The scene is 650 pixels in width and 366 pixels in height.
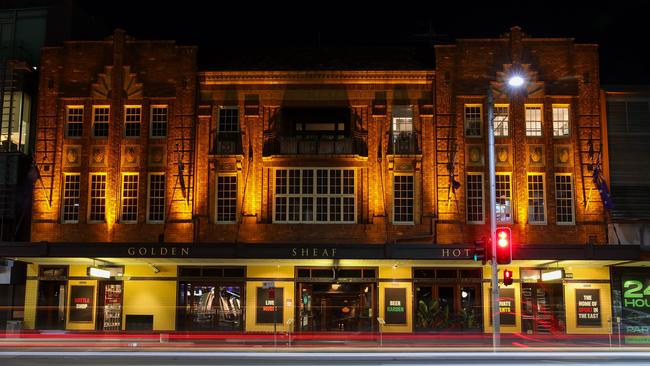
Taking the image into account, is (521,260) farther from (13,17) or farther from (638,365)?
(13,17)

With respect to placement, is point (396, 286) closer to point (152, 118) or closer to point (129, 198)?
point (129, 198)

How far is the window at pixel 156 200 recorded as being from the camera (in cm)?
3669

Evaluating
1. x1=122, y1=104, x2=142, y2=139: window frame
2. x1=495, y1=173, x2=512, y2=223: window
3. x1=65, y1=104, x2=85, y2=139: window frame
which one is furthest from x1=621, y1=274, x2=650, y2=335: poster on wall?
x1=65, y1=104, x2=85, y2=139: window frame

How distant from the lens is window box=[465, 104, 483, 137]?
121ft

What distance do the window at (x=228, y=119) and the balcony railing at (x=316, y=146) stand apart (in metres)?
1.91

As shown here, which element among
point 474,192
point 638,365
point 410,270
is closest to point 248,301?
point 410,270

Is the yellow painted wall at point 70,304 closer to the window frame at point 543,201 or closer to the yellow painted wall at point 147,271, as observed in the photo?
the yellow painted wall at point 147,271

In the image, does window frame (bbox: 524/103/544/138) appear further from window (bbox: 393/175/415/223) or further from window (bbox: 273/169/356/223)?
window (bbox: 273/169/356/223)

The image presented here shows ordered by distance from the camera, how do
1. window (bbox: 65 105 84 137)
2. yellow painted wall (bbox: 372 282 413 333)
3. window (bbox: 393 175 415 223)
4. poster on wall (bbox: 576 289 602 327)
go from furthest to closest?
window (bbox: 65 105 84 137) < window (bbox: 393 175 415 223) < yellow painted wall (bbox: 372 282 413 333) < poster on wall (bbox: 576 289 602 327)

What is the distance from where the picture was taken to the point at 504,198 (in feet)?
119

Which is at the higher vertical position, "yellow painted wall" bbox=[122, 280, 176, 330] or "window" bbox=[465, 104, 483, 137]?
"window" bbox=[465, 104, 483, 137]

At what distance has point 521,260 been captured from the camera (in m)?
33.8

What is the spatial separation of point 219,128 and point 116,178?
5220mm

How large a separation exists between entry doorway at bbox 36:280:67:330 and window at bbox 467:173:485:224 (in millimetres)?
18742
